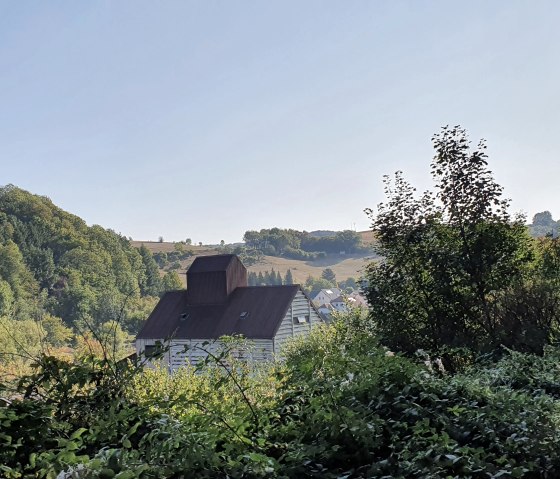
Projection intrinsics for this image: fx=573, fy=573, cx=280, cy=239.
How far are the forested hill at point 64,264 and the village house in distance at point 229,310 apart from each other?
12236mm

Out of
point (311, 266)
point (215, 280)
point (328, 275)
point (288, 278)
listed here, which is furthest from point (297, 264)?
point (215, 280)

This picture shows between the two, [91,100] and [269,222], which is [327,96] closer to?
[91,100]

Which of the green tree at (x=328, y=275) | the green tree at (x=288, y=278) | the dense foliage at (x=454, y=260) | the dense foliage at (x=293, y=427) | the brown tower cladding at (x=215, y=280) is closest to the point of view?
the dense foliage at (x=293, y=427)

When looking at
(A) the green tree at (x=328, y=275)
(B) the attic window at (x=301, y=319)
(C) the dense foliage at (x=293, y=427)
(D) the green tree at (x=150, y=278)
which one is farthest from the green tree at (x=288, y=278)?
(C) the dense foliage at (x=293, y=427)

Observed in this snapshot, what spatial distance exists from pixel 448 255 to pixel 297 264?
58.9 m

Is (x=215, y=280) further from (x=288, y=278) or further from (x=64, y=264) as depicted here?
(x=288, y=278)

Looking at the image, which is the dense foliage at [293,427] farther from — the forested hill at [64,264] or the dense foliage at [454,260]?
the forested hill at [64,264]

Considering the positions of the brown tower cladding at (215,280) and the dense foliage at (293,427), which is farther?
the brown tower cladding at (215,280)

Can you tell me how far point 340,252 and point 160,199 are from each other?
21401mm

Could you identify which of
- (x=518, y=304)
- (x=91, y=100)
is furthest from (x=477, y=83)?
(x=91, y=100)

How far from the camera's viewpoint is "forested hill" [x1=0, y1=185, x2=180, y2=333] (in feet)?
132

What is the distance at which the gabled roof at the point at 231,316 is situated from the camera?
24.1m

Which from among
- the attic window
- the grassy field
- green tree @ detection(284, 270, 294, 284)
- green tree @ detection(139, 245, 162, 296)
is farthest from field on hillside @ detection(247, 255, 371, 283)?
the attic window

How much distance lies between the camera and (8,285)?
4234cm
